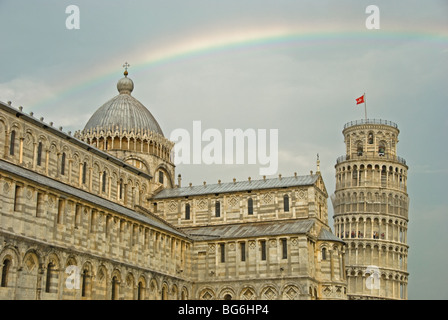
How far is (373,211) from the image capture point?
103 metres

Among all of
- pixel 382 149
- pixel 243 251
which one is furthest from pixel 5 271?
pixel 382 149

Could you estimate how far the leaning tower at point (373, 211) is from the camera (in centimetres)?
10188

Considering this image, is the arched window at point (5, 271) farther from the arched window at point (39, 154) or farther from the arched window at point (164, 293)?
the arched window at point (164, 293)

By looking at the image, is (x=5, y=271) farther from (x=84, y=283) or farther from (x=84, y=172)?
(x=84, y=172)

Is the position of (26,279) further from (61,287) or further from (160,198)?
(160,198)

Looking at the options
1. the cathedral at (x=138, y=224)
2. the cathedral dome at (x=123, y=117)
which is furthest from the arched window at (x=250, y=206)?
the cathedral dome at (x=123, y=117)

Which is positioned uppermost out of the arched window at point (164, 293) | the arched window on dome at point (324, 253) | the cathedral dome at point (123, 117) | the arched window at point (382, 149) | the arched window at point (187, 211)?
the arched window at point (382, 149)

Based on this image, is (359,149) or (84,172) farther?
(359,149)

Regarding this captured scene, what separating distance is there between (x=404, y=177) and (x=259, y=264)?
5048 cm

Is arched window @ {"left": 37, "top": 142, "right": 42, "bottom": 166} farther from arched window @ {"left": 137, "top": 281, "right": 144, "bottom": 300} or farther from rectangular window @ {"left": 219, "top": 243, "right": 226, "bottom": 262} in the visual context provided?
rectangular window @ {"left": 219, "top": 243, "right": 226, "bottom": 262}

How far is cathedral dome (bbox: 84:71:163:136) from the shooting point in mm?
74875

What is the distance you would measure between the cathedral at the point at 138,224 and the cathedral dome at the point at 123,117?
166 millimetres

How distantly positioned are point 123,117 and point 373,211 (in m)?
46.3
